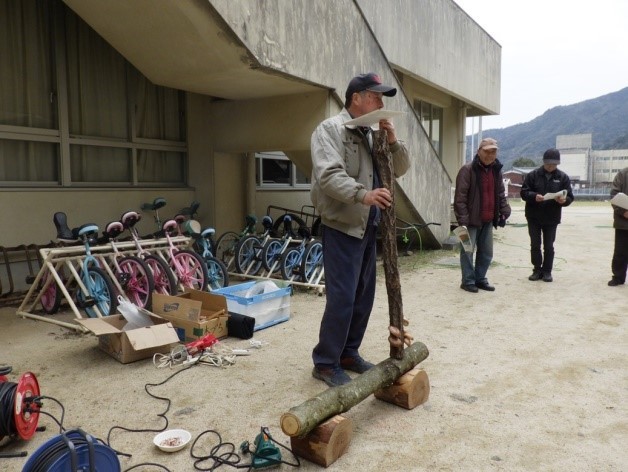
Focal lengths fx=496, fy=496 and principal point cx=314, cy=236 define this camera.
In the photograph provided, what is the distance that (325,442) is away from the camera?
2.30m

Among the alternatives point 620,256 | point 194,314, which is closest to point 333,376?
point 194,314

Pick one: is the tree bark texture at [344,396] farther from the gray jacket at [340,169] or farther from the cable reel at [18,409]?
the cable reel at [18,409]

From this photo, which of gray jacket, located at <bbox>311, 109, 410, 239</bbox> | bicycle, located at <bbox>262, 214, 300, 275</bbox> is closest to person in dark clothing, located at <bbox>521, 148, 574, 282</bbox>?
bicycle, located at <bbox>262, 214, 300, 275</bbox>

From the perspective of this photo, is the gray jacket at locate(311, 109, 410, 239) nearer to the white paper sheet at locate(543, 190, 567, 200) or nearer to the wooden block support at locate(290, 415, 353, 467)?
the wooden block support at locate(290, 415, 353, 467)

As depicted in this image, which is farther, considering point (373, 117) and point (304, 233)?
point (304, 233)

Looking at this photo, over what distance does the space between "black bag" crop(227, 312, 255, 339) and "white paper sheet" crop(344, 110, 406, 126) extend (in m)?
2.10

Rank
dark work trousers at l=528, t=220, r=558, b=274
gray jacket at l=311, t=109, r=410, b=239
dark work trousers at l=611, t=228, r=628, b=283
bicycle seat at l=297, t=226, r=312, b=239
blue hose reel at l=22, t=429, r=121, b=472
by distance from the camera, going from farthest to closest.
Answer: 1. bicycle seat at l=297, t=226, r=312, b=239
2. dark work trousers at l=528, t=220, r=558, b=274
3. dark work trousers at l=611, t=228, r=628, b=283
4. gray jacket at l=311, t=109, r=410, b=239
5. blue hose reel at l=22, t=429, r=121, b=472

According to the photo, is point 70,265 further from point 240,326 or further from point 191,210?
point 191,210

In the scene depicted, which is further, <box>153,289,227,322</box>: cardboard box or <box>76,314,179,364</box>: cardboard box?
<box>153,289,227,322</box>: cardboard box

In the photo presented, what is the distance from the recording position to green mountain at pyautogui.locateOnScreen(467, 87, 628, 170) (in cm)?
11094

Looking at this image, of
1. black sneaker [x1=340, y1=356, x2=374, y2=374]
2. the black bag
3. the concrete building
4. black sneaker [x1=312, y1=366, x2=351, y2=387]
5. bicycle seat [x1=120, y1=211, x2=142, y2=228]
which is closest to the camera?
black sneaker [x1=312, y1=366, x2=351, y2=387]

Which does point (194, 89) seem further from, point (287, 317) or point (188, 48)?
point (287, 317)

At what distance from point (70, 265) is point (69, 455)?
306cm

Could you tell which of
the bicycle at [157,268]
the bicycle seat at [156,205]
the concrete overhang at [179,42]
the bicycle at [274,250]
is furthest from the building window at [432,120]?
the bicycle at [157,268]
